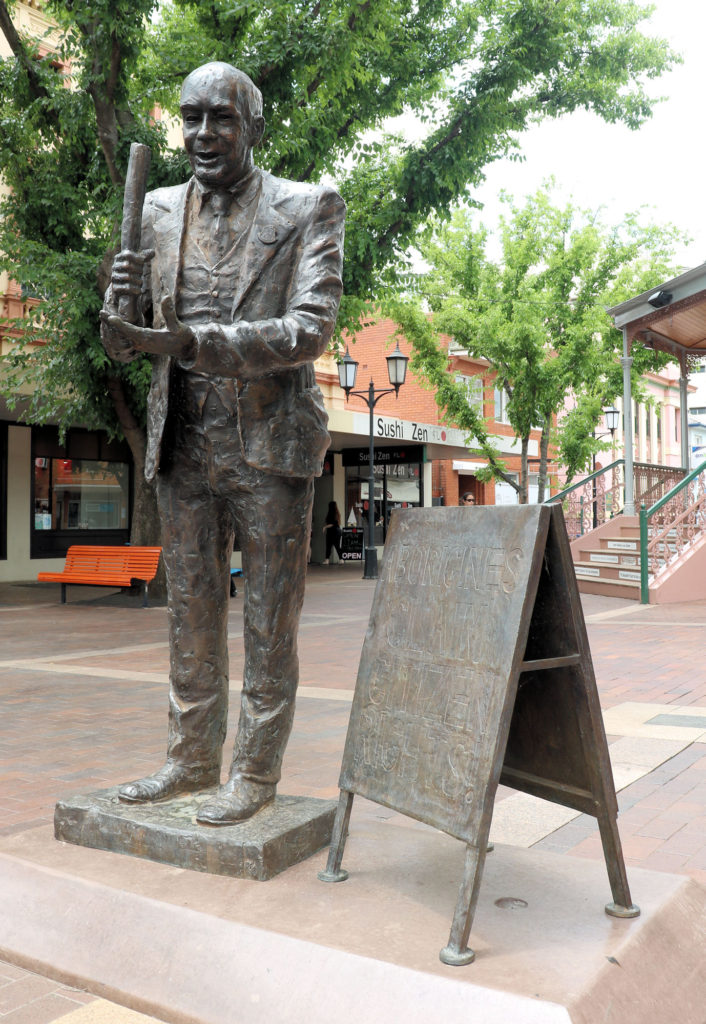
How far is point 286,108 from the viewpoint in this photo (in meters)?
12.1

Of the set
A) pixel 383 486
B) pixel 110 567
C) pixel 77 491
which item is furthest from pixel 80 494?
pixel 383 486

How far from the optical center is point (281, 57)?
11.5 metres

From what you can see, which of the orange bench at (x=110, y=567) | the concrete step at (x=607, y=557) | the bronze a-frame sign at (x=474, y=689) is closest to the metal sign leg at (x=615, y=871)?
the bronze a-frame sign at (x=474, y=689)

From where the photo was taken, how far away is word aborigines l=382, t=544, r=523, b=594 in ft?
8.28

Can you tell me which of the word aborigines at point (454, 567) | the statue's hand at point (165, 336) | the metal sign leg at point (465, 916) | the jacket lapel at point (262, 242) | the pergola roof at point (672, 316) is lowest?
the metal sign leg at point (465, 916)

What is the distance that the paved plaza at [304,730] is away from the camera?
368cm

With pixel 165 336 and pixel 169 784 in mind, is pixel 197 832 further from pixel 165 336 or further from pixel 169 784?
pixel 165 336

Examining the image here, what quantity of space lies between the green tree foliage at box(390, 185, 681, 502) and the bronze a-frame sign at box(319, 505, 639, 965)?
21.3m

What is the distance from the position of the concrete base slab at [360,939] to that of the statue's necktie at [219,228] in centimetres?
191

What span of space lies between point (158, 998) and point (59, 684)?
5316 mm

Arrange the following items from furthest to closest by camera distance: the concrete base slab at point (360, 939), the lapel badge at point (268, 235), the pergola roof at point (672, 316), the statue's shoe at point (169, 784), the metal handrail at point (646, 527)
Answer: the pergola roof at point (672, 316) → the metal handrail at point (646, 527) → the statue's shoe at point (169, 784) → the lapel badge at point (268, 235) → the concrete base slab at point (360, 939)

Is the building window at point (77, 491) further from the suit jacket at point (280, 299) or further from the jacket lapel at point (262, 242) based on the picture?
the jacket lapel at point (262, 242)

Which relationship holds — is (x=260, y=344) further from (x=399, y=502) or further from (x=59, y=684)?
(x=399, y=502)

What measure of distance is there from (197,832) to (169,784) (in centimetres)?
33
